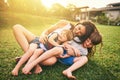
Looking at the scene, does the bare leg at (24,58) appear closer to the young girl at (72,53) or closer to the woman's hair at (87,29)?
the young girl at (72,53)

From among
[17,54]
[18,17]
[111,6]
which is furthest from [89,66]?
[111,6]

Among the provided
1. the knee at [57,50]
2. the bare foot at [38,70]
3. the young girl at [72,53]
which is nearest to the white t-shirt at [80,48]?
the young girl at [72,53]

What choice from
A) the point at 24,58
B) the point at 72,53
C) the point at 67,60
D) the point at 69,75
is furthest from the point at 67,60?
the point at 24,58

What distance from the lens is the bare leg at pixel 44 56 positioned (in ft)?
5.27

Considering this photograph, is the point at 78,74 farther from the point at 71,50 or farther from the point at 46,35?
the point at 46,35

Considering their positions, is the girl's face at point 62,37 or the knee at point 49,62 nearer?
the knee at point 49,62

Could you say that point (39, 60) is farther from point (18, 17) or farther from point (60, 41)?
point (18, 17)

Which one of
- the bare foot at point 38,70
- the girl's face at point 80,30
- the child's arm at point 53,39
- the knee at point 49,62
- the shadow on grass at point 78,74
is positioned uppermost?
the girl's face at point 80,30

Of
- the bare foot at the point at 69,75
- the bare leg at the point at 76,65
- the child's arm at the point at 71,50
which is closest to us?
the bare foot at the point at 69,75

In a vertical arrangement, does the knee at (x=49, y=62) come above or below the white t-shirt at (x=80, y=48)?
below

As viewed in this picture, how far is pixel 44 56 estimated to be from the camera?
65.9 inches

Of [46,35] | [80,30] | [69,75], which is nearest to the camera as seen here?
[69,75]

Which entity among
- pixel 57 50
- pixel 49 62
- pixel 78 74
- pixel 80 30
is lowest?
pixel 78 74

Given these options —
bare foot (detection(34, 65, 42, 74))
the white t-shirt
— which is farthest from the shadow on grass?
the white t-shirt
